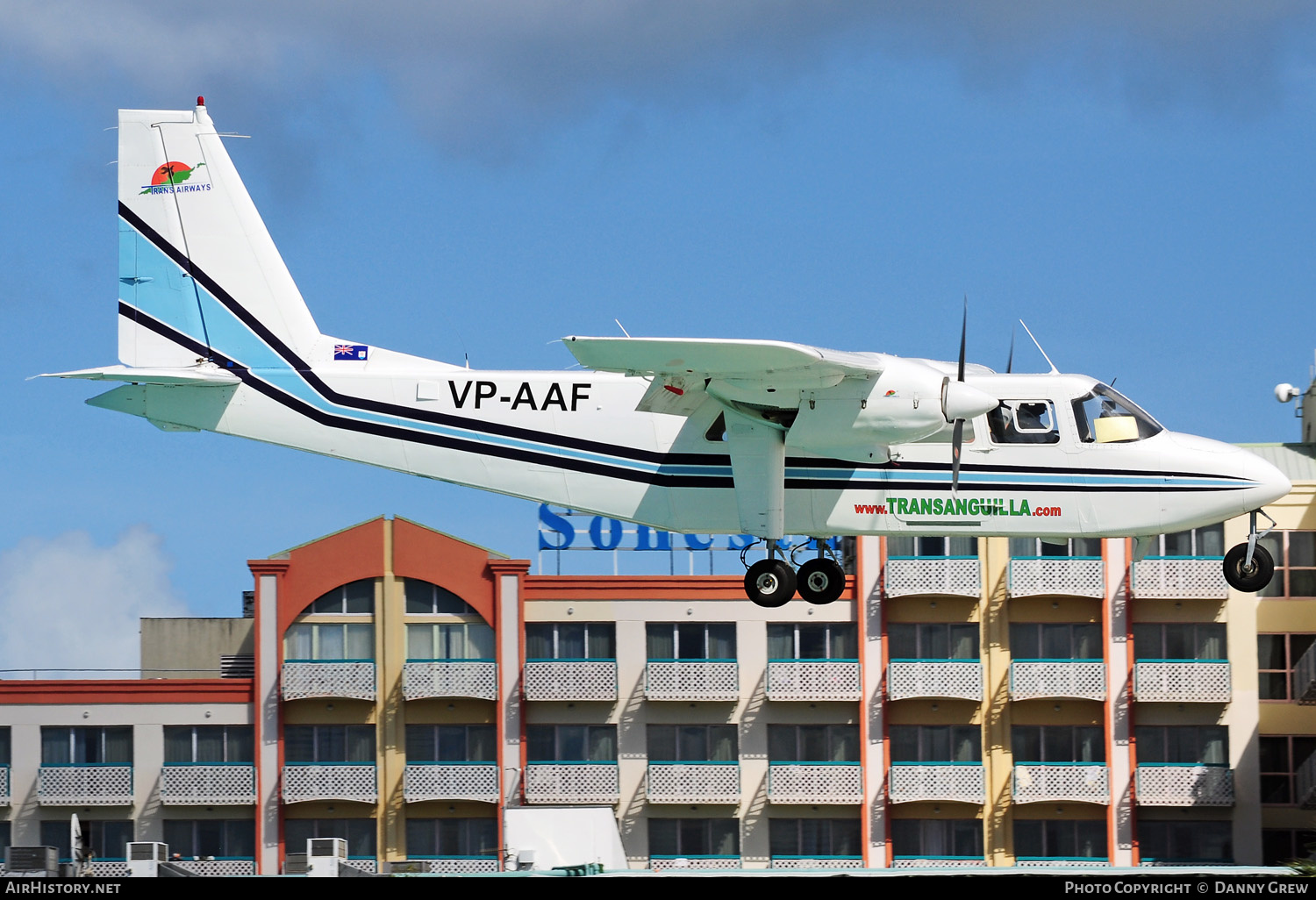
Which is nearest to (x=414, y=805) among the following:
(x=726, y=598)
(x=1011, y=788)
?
(x=726, y=598)

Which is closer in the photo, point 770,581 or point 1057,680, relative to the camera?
point 770,581

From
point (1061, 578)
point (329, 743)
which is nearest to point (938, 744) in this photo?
point (1061, 578)

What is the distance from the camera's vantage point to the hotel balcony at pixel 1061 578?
2707 inches

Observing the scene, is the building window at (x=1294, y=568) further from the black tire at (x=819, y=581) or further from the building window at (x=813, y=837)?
the black tire at (x=819, y=581)

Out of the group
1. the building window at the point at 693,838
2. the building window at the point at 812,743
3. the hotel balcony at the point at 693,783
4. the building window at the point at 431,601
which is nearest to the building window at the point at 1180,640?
the building window at the point at 812,743

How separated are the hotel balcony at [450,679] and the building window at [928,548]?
15.5 meters

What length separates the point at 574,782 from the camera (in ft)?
225

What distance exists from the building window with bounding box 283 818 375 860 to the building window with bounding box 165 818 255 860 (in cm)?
146

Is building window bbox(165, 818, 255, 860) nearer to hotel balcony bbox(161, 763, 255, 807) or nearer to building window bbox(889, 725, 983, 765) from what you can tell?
hotel balcony bbox(161, 763, 255, 807)

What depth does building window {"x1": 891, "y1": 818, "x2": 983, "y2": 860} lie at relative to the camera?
6806 cm

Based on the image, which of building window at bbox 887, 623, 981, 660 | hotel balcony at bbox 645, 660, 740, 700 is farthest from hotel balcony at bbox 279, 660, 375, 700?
building window at bbox 887, 623, 981, 660

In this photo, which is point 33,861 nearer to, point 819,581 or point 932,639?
point 819,581

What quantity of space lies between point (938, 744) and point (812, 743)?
181 inches
